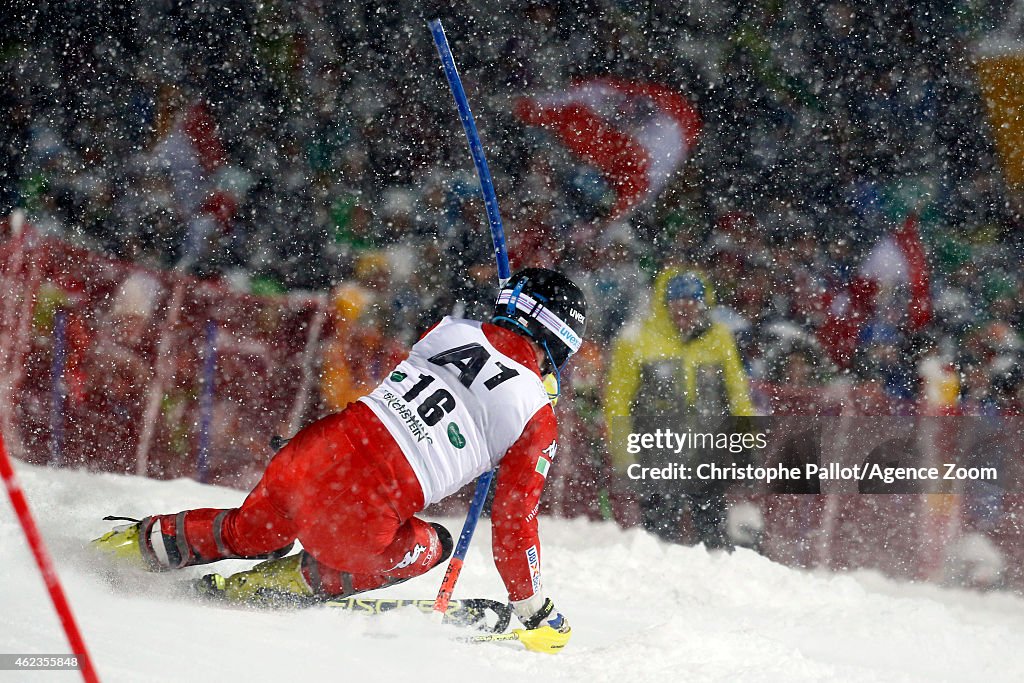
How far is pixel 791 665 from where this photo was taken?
2527 millimetres

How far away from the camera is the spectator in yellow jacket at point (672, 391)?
4.80 meters

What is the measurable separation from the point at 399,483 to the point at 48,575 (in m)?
0.98

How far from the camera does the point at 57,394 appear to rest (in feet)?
15.5

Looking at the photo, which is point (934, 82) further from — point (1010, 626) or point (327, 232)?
point (327, 232)

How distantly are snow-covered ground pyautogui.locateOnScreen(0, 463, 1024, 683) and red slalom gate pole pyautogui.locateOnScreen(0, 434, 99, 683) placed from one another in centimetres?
16

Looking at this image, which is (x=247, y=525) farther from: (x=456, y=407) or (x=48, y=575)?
(x=48, y=575)

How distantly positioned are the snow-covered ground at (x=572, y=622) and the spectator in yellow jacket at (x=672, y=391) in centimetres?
29

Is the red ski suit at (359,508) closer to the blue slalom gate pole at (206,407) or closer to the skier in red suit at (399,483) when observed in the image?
the skier in red suit at (399,483)

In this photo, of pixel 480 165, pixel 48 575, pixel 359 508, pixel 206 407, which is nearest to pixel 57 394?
pixel 206 407

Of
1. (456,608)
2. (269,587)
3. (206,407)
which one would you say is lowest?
(456,608)

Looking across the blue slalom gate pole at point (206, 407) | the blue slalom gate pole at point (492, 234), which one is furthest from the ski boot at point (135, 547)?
the blue slalom gate pole at point (206, 407)

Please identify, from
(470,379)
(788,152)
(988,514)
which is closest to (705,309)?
(788,152)

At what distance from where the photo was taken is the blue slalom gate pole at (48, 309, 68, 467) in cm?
470

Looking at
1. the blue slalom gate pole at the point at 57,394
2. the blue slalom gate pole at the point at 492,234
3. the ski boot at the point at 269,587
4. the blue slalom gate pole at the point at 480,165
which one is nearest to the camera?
the ski boot at the point at 269,587
